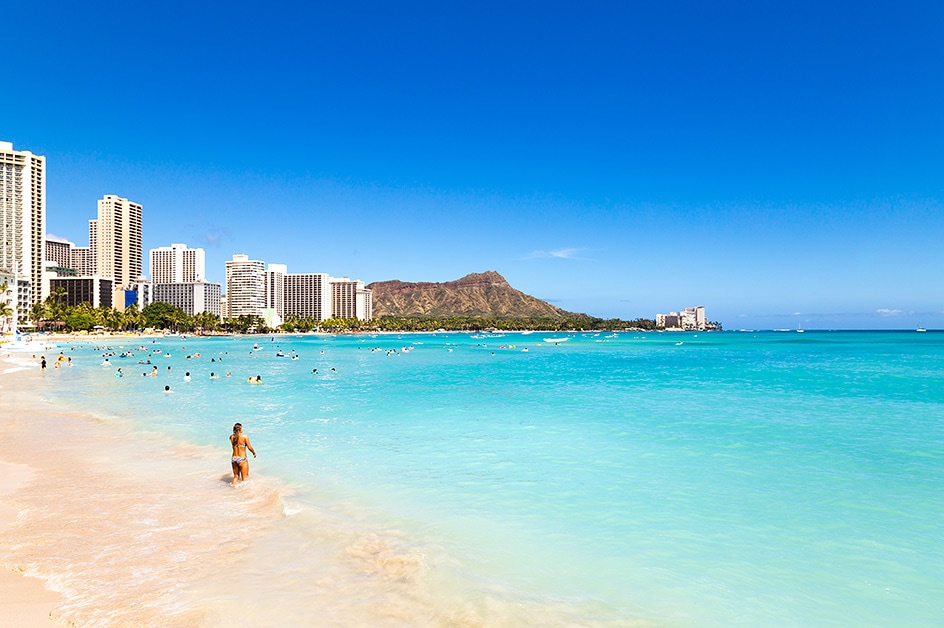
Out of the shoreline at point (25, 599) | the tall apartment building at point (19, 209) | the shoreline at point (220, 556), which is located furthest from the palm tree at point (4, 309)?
the shoreline at point (25, 599)

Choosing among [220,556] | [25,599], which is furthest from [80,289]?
[25,599]

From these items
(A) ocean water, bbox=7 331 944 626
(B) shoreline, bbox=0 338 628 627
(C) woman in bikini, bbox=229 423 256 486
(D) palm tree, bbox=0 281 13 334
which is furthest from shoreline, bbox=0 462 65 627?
(D) palm tree, bbox=0 281 13 334

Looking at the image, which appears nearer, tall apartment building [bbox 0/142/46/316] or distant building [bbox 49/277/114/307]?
tall apartment building [bbox 0/142/46/316]

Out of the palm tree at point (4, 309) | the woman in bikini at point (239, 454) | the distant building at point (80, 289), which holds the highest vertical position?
the distant building at point (80, 289)

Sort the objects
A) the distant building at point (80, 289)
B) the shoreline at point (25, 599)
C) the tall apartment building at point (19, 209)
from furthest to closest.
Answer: the distant building at point (80, 289) < the tall apartment building at point (19, 209) < the shoreline at point (25, 599)

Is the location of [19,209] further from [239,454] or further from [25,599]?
[25,599]

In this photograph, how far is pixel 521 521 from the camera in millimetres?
9578

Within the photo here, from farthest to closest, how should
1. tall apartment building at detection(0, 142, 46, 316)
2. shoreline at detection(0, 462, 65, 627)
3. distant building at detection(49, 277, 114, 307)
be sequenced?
distant building at detection(49, 277, 114, 307) < tall apartment building at detection(0, 142, 46, 316) < shoreline at detection(0, 462, 65, 627)

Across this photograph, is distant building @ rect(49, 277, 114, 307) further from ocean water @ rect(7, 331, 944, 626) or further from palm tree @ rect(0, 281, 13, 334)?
ocean water @ rect(7, 331, 944, 626)

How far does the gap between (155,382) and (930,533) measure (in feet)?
124

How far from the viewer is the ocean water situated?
6.56 metres

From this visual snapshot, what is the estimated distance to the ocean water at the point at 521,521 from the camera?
21.5 ft

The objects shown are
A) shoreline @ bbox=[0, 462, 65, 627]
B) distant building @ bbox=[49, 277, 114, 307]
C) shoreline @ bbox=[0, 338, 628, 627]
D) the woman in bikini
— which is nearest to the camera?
shoreline @ bbox=[0, 462, 65, 627]

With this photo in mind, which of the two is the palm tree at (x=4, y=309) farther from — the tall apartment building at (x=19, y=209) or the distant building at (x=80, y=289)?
the distant building at (x=80, y=289)
